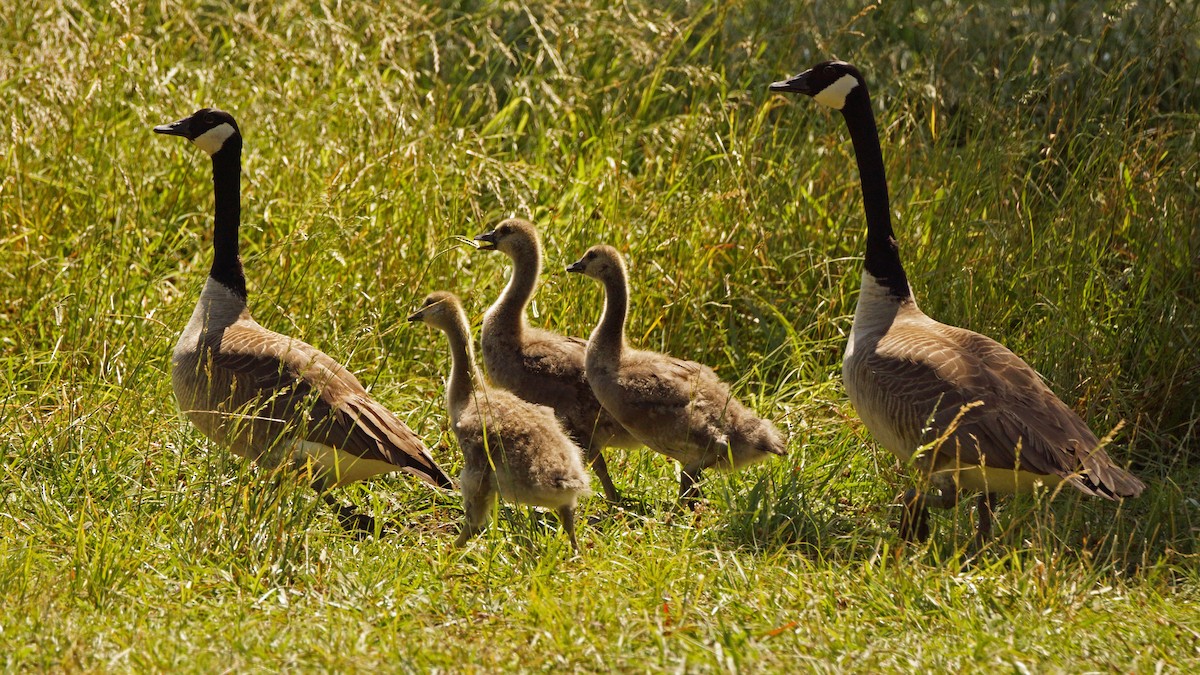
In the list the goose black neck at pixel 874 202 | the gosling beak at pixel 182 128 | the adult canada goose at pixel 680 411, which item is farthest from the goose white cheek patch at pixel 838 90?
the gosling beak at pixel 182 128

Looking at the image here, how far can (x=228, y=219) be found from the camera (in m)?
7.23

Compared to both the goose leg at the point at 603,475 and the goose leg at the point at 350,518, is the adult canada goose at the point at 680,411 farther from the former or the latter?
the goose leg at the point at 350,518

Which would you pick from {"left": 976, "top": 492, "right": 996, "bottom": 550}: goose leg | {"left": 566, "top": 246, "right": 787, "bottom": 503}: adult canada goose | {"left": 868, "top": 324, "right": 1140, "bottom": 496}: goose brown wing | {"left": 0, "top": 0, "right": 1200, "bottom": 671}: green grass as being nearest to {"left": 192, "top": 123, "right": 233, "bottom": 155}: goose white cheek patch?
{"left": 0, "top": 0, "right": 1200, "bottom": 671}: green grass

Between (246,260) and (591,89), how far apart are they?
3.15m

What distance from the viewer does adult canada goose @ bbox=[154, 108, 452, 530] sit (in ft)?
19.7

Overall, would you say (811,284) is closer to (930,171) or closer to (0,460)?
(930,171)

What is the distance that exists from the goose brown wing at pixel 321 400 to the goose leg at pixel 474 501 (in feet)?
0.90

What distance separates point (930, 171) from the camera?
27.5 ft

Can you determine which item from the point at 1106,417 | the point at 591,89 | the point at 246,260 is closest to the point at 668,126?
the point at 591,89

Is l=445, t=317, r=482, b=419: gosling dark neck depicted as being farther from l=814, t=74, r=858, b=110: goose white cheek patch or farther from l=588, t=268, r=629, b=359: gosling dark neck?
l=814, t=74, r=858, b=110: goose white cheek patch

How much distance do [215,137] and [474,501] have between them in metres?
2.74

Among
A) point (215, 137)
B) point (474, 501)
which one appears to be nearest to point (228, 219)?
point (215, 137)

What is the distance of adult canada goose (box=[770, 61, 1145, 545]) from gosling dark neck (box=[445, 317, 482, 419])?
1.76 meters

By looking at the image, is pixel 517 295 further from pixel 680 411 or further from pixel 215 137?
pixel 215 137
